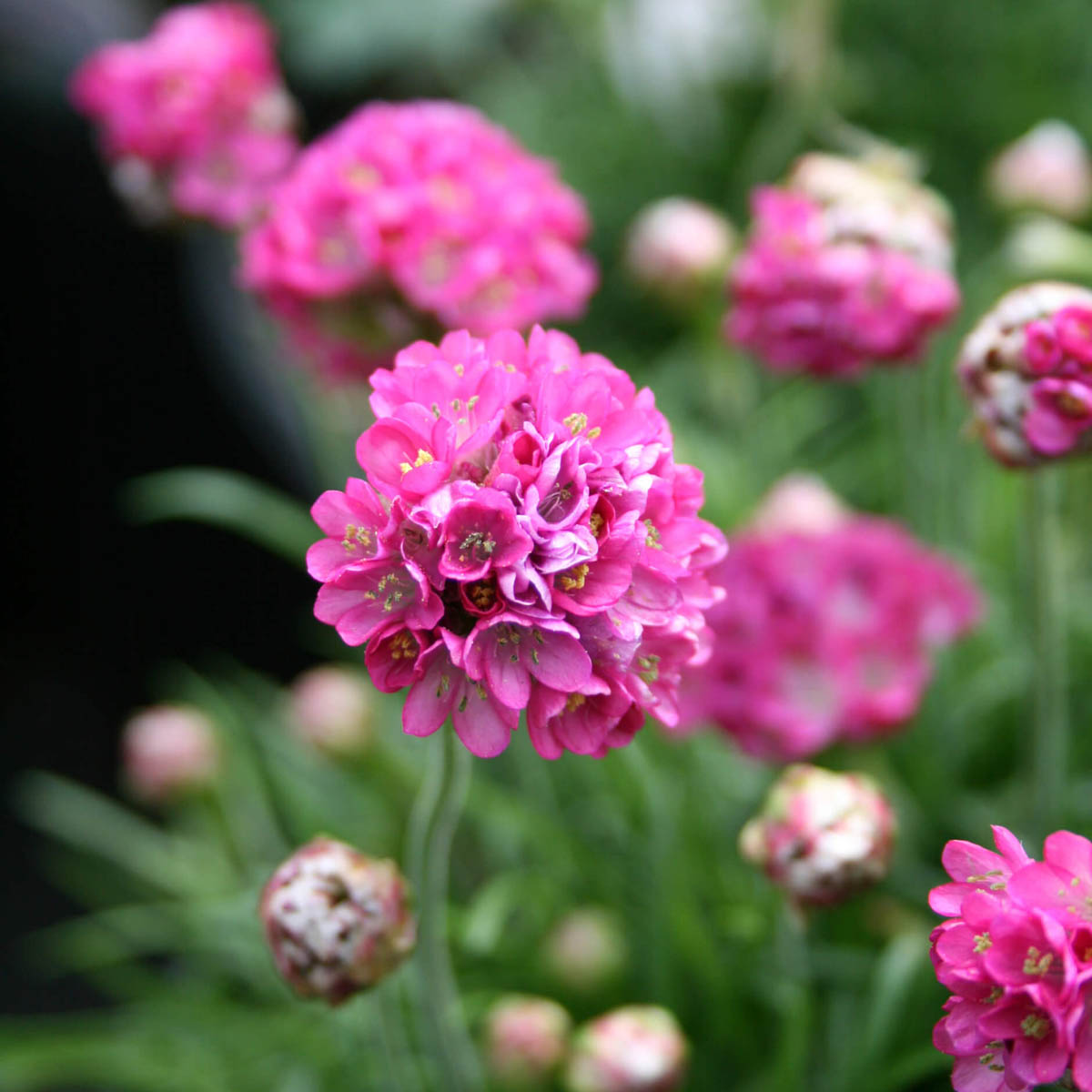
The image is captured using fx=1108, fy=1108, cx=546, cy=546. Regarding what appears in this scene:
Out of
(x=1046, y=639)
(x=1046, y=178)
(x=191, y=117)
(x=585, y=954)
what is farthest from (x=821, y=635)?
(x=191, y=117)

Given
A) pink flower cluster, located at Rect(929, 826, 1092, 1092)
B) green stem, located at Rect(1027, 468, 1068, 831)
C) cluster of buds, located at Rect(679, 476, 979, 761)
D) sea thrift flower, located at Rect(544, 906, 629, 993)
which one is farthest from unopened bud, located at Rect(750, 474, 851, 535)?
pink flower cluster, located at Rect(929, 826, 1092, 1092)

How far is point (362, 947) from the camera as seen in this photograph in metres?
0.52

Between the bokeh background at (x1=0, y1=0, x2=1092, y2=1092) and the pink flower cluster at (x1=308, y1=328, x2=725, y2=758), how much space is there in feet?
1.58

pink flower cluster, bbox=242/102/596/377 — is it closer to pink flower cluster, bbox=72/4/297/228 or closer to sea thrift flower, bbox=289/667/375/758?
pink flower cluster, bbox=72/4/297/228

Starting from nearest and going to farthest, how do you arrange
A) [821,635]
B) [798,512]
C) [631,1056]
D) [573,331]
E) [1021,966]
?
[1021,966]
[631,1056]
[821,635]
[798,512]
[573,331]

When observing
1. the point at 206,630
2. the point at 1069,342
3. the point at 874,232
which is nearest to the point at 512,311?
the point at 874,232

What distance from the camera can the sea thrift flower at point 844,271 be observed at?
2.31 feet

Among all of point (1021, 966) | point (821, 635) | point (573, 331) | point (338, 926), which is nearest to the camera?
point (1021, 966)

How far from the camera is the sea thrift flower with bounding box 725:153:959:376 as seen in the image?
704 mm

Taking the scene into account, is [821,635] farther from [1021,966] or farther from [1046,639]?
[1021,966]

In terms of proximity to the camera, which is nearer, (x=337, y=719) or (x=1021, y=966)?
(x=1021, y=966)

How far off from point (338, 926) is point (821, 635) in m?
0.37

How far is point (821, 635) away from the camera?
736 millimetres

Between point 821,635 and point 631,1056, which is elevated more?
point 821,635
